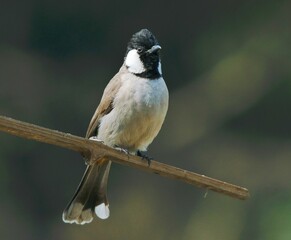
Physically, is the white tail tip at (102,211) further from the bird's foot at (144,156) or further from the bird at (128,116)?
the bird's foot at (144,156)

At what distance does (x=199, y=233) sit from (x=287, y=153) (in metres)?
1.13

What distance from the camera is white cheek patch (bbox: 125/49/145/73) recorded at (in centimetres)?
476

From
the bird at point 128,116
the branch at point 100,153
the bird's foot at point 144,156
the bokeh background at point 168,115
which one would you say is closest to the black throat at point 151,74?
the bird at point 128,116

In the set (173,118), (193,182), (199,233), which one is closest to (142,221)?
(199,233)

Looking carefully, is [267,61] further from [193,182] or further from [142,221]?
[193,182]

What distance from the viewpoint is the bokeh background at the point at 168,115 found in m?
8.57

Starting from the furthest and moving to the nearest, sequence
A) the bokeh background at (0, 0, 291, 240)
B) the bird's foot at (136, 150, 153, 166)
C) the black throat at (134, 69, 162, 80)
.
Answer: the bokeh background at (0, 0, 291, 240) < the black throat at (134, 69, 162, 80) < the bird's foot at (136, 150, 153, 166)

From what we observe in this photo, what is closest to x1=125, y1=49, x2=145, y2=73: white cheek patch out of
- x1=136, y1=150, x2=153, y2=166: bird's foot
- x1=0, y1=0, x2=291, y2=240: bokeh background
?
x1=136, y1=150, x2=153, y2=166: bird's foot

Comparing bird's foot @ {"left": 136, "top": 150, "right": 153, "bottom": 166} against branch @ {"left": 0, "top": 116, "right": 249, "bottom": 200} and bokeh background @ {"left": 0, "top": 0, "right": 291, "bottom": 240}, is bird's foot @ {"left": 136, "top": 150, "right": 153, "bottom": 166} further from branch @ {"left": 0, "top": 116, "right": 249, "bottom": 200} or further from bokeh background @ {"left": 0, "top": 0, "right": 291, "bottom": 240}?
bokeh background @ {"left": 0, "top": 0, "right": 291, "bottom": 240}

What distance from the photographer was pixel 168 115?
9125 mm

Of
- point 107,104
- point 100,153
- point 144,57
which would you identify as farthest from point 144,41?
point 100,153

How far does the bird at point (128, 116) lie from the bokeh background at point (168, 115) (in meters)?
3.32

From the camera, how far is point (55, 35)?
9.77 m

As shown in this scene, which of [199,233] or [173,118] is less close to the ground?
[173,118]
